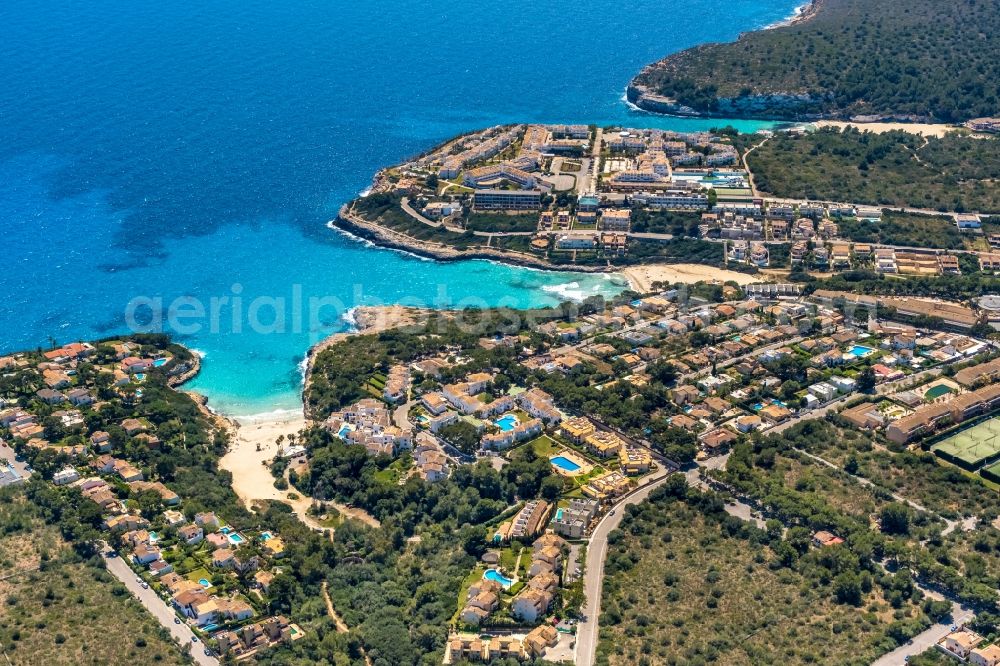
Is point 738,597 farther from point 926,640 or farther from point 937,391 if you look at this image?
point 937,391

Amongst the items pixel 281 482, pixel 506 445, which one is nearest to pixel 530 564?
pixel 506 445

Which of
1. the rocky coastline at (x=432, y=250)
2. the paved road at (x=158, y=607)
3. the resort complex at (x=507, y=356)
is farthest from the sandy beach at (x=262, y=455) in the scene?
the rocky coastline at (x=432, y=250)

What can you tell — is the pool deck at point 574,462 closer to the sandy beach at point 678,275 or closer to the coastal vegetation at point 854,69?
the sandy beach at point 678,275

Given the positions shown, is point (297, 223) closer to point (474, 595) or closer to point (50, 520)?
point (50, 520)

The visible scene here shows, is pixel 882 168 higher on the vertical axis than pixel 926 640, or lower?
higher

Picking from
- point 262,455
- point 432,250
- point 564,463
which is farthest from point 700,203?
point 262,455
